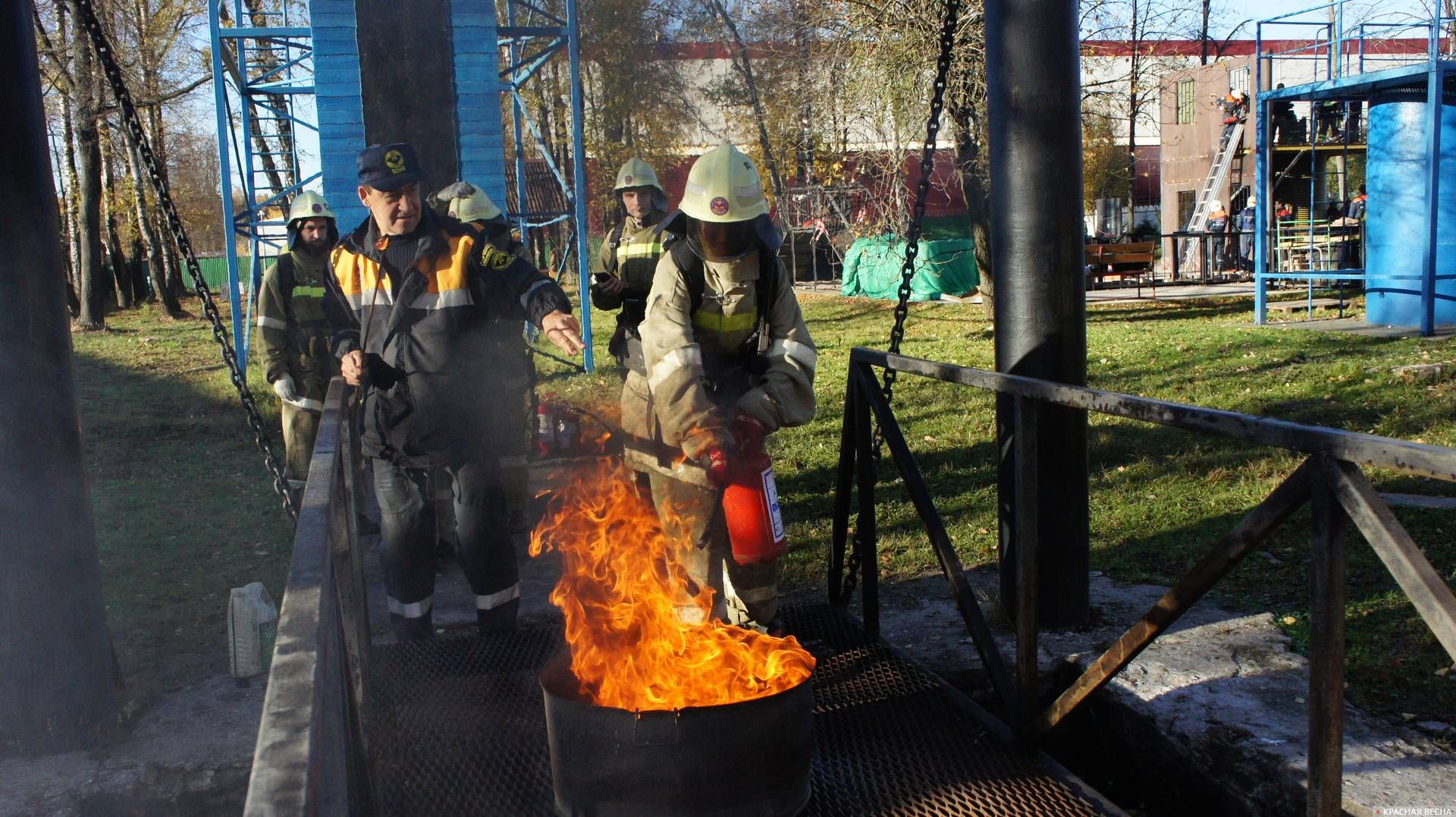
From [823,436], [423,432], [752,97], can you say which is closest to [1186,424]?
[423,432]

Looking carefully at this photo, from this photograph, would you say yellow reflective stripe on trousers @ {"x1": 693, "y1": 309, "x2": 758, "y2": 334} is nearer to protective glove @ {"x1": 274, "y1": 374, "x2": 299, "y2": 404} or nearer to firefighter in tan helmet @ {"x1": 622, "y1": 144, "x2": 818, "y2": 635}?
firefighter in tan helmet @ {"x1": 622, "y1": 144, "x2": 818, "y2": 635}

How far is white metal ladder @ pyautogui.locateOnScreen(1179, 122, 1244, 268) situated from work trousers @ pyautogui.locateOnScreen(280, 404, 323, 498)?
27.3 meters

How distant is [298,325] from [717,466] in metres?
3.79

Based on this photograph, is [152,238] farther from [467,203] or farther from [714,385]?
[714,385]

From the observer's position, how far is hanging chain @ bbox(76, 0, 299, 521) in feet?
13.9

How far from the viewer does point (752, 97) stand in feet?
92.1

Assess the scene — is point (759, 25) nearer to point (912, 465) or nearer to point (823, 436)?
point (823, 436)

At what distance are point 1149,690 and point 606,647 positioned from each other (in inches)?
76.2

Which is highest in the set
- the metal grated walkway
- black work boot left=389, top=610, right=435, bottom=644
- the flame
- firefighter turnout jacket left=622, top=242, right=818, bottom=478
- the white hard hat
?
the white hard hat

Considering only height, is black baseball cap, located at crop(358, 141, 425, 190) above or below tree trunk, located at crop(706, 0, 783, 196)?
below

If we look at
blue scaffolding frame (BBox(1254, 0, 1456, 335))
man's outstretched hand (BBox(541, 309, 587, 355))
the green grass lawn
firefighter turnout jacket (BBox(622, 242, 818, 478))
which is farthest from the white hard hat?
blue scaffolding frame (BBox(1254, 0, 1456, 335))

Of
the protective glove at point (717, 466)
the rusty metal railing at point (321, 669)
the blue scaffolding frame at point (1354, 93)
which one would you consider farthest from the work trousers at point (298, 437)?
the blue scaffolding frame at point (1354, 93)

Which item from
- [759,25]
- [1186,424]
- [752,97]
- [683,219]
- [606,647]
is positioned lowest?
[606,647]

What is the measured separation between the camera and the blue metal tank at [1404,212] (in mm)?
14711
